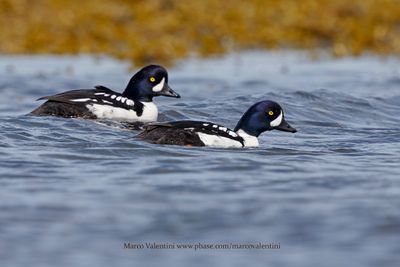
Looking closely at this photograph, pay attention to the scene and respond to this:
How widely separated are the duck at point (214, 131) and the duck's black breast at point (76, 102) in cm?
214

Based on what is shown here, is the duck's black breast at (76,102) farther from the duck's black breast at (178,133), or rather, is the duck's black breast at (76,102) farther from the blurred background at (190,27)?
the blurred background at (190,27)

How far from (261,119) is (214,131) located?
0.80 m

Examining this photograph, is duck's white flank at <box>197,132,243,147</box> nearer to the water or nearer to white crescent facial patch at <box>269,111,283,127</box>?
the water

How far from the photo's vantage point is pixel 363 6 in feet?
88.2

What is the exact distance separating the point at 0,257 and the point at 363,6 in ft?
67.5

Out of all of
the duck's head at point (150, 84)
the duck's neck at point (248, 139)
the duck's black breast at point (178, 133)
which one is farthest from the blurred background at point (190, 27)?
the duck's black breast at point (178, 133)

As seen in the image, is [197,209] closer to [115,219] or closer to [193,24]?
[115,219]

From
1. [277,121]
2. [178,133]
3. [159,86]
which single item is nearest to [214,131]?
[178,133]

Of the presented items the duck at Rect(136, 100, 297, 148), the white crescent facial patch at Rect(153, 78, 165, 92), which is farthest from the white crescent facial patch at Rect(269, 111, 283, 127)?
the white crescent facial patch at Rect(153, 78, 165, 92)

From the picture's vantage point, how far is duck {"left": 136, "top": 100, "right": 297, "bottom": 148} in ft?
37.0

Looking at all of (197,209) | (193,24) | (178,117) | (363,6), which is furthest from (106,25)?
(197,209)

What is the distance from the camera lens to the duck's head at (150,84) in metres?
14.5

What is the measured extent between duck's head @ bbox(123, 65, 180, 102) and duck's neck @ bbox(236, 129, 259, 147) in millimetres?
2645

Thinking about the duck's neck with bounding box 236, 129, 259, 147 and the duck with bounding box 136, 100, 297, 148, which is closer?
the duck with bounding box 136, 100, 297, 148
